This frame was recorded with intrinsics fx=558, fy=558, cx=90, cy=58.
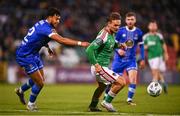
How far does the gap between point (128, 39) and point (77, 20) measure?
1418cm

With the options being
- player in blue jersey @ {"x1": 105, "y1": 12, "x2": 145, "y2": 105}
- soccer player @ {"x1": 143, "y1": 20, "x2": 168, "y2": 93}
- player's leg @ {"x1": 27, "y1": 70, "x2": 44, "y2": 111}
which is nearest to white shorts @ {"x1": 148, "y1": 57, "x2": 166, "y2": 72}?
soccer player @ {"x1": 143, "y1": 20, "x2": 168, "y2": 93}

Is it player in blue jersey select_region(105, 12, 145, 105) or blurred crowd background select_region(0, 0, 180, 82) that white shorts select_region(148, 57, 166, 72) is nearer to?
player in blue jersey select_region(105, 12, 145, 105)

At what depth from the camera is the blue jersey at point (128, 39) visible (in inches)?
649

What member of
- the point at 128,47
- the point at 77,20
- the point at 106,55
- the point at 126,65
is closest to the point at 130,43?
the point at 128,47

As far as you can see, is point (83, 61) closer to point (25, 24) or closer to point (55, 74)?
point (55, 74)

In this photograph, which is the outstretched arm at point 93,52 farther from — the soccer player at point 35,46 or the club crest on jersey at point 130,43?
the club crest on jersey at point 130,43

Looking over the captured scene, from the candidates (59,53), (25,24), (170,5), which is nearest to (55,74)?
(59,53)

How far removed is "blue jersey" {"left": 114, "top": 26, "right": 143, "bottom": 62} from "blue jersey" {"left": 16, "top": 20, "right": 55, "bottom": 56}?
352 centimetres

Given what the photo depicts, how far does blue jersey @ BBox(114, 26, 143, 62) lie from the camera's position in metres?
16.5

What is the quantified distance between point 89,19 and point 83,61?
2.87 meters

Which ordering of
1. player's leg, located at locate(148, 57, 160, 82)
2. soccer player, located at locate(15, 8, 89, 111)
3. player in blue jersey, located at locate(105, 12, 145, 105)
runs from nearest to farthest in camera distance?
soccer player, located at locate(15, 8, 89, 111) → player in blue jersey, located at locate(105, 12, 145, 105) → player's leg, located at locate(148, 57, 160, 82)

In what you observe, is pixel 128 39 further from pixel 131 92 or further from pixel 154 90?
pixel 154 90

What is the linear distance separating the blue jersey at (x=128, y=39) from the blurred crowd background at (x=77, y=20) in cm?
1213

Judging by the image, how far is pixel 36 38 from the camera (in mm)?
13336
